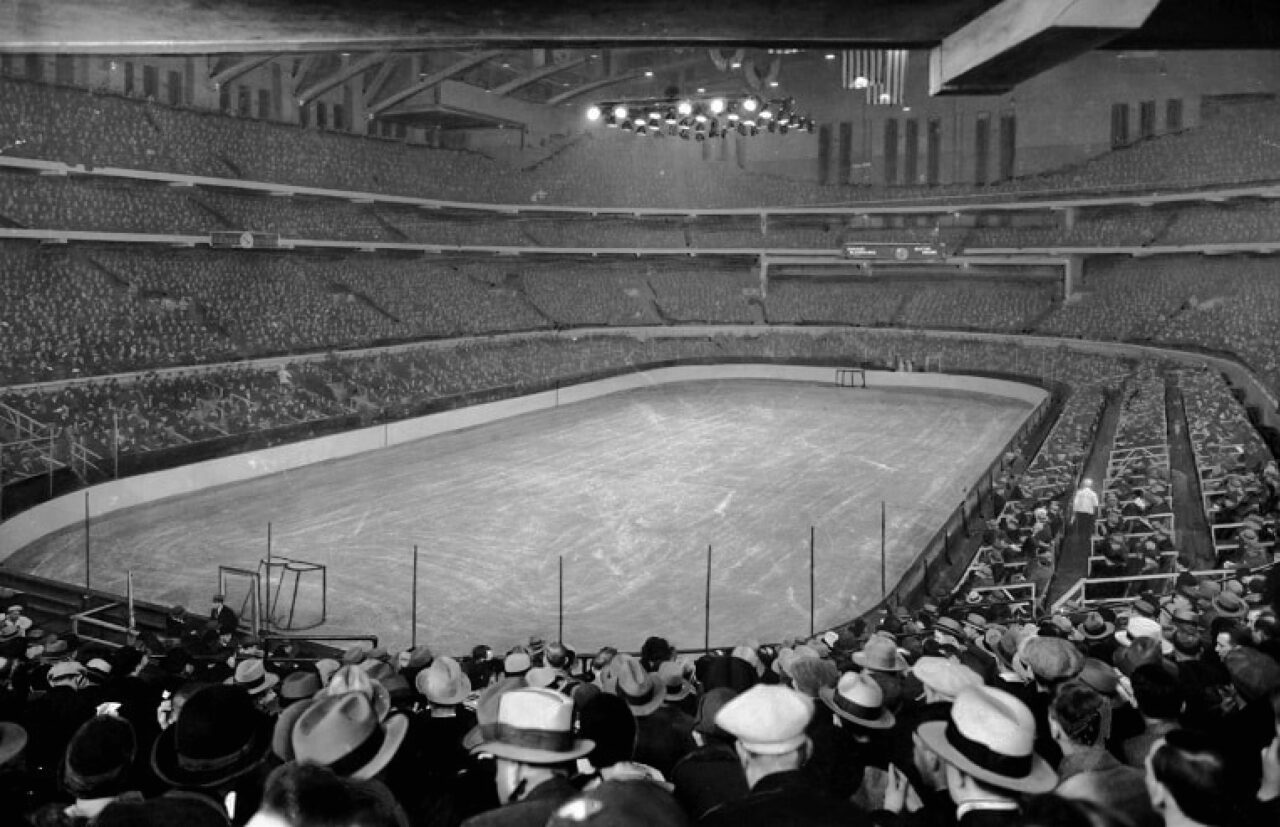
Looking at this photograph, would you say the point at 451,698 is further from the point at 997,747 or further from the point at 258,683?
the point at 997,747

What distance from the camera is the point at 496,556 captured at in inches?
687

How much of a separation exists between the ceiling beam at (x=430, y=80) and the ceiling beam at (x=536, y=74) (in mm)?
1943

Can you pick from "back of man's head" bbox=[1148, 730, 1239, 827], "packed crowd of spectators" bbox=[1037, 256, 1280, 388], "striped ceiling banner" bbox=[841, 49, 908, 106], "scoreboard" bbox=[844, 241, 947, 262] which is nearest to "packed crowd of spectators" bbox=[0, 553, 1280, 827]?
"back of man's head" bbox=[1148, 730, 1239, 827]

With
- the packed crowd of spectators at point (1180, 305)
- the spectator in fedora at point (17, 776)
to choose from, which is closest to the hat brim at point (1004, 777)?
the spectator in fedora at point (17, 776)

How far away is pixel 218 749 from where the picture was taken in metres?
3.27

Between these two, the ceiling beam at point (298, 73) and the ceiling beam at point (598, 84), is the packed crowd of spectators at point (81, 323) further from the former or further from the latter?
the ceiling beam at point (598, 84)

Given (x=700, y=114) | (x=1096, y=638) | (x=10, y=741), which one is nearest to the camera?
(x=10, y=741)

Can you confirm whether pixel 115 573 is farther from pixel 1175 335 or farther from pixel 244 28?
pixel 1175 335

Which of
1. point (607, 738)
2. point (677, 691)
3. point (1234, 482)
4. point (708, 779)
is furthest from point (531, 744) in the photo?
point (1234, 482)

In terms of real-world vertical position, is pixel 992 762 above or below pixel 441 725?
above

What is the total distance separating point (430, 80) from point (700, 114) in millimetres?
12556

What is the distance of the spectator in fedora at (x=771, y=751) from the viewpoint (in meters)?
2.58

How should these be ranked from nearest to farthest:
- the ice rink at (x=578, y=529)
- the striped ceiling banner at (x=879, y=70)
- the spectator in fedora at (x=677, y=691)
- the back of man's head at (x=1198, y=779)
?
the back of man's head at (x=1198, y=779) < the spectator in fedora at (x=677, y=691) < the ice rink at (x=578, y=529) < the striped ceiling banner at (x=879, y=70)

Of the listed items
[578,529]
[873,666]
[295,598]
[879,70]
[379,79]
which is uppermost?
[379,79]
